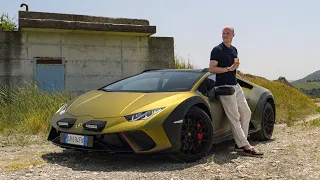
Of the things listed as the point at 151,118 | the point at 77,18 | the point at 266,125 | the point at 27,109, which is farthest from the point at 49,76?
the point at 151,118

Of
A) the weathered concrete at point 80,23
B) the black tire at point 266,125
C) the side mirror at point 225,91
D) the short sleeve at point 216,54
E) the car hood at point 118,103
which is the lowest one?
the black tire at point 266,125

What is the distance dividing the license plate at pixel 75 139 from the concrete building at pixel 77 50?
6.35 m

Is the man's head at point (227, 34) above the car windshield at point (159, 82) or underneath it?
above

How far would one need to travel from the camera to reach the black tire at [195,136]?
16.2ft

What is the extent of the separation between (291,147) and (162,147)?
Answer: 8.59ft

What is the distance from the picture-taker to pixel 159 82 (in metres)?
5.87

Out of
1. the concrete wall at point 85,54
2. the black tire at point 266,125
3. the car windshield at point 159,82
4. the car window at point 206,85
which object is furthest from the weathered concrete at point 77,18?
the car window at point 206,85

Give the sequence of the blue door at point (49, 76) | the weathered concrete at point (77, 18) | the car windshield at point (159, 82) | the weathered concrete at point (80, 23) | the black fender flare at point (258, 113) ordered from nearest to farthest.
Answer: the car windshield at point (159, 82) → the black fender flare at point (258, 113) → the weathered concrete at point (80, 23) → the blue door at point (49, 76) → the weathered concrete at point (77, 18)

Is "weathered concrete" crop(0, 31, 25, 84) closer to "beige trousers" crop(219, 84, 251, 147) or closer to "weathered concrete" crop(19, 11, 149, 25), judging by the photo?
"weathered concrete" crop(19, 11, 149, 25)

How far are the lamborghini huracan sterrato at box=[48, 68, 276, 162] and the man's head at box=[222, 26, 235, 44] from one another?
606 millimetres

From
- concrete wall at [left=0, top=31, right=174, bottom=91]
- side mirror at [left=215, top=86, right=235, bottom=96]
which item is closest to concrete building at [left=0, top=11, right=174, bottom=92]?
concrete wall at [left=0, top=31, right=174, bottom=91]

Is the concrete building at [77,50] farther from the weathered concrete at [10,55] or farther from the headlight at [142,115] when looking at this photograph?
the headlight at [142,115]

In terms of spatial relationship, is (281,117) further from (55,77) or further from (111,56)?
(55,77)

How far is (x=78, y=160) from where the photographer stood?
5.18 metres
